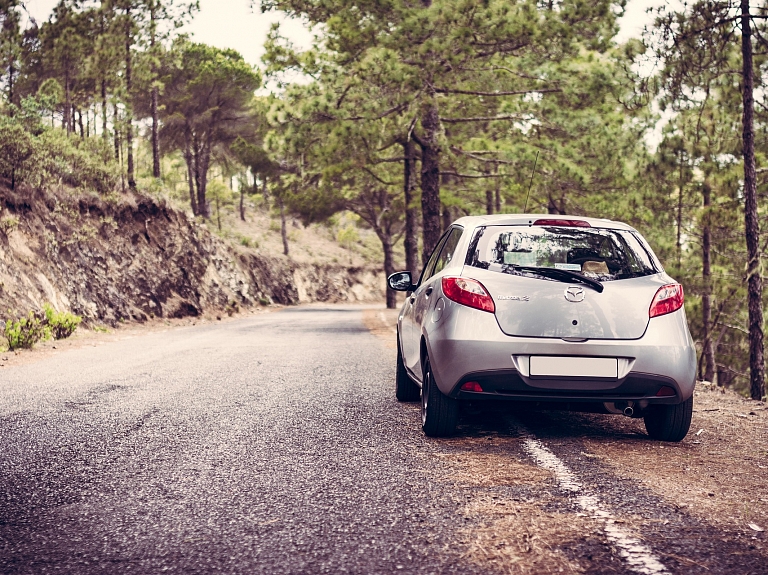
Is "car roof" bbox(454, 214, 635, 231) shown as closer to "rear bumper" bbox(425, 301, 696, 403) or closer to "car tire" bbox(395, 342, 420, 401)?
"rear bumper" bbox(425, 301, 696, 403)

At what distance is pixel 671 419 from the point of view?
5410mm

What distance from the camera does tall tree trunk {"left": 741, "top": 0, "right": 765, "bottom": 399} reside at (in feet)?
40.4

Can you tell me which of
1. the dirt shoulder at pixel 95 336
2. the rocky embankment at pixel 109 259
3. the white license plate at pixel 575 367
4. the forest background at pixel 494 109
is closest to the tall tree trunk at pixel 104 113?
the forest background at pixel 494 109

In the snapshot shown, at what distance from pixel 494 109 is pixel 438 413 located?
18725 millimetres

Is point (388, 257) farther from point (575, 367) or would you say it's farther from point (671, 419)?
point (575, 367)

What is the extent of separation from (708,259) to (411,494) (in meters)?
20.5

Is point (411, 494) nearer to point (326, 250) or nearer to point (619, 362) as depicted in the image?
point (619, 362)

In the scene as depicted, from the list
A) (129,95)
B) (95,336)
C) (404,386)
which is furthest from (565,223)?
(129,95)

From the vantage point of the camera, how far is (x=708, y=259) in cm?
2211

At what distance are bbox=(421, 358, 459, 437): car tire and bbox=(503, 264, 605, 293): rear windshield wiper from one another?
1001 millimetres

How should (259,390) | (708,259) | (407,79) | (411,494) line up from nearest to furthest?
(411,494) < (259,390) < (407,79) < (708,259)

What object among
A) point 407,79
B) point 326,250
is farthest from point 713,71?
point 326,250

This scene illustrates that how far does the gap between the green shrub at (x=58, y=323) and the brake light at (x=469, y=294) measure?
12.8 m

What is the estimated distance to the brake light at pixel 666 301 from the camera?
16.6 feet
